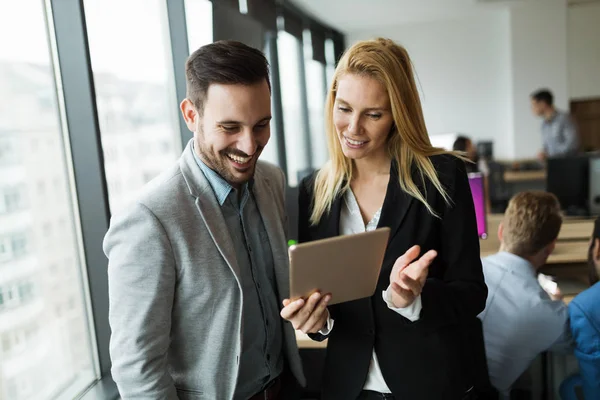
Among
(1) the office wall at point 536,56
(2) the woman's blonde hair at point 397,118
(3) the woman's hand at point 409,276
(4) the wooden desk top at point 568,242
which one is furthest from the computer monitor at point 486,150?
(3) the woman's hand at point 409,276

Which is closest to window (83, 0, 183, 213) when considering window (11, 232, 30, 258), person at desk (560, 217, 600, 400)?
window (11, 232, 30, 258)

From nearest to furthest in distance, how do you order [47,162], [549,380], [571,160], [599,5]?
[47,162]
[549,380]
[571,160]
[599,5]

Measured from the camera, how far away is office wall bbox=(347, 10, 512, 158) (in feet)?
27.7

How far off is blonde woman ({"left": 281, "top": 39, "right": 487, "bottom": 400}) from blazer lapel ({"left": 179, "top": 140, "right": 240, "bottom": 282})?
28 cm

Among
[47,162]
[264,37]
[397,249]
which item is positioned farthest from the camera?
[264,37]

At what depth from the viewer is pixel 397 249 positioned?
1.34m

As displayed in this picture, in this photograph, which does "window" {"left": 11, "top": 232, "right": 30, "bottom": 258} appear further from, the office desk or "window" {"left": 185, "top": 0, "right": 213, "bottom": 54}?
the office desk

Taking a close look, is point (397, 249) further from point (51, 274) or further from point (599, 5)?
point (599, 5)

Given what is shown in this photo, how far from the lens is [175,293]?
3.91ft

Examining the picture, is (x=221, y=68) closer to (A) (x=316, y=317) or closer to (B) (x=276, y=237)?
(B) (x=276, y=237)

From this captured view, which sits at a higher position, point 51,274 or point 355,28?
point 355,28

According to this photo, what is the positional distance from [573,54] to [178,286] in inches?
337

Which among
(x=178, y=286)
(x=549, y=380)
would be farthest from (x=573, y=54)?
(x=178, y=286)

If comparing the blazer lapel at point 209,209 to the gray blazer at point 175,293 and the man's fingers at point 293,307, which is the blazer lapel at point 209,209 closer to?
the gray blazer at point 175,293
